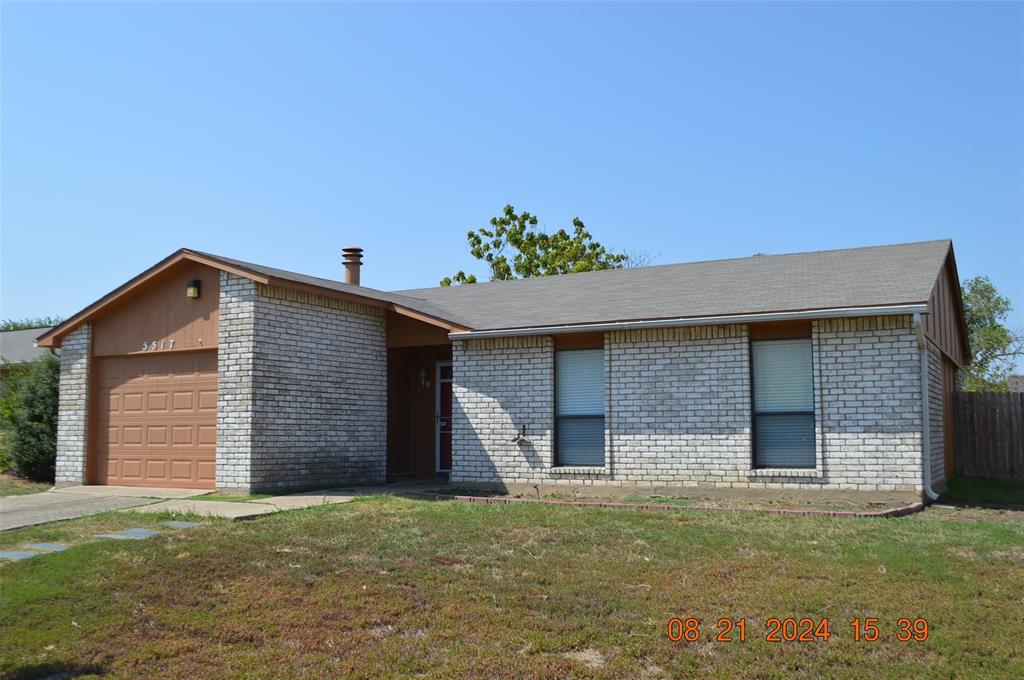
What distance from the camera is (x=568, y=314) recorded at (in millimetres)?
14914

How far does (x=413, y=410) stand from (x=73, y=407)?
6344mm

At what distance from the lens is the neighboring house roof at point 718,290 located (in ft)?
42.8

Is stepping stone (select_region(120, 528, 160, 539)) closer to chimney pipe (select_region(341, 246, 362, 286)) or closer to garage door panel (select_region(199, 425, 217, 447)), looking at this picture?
garage door panel (select_region(199, 425, 217, 447))

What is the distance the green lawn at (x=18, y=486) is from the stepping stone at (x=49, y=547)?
666 centimetres

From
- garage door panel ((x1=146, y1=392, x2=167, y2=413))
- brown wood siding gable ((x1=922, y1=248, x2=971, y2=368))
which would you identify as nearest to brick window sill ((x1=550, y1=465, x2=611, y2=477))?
brown wood siding gable ((x1=922, y1=248, x2=971, y2=368))

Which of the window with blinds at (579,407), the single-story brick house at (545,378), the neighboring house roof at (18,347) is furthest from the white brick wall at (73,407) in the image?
the neighboring house roof at (18,347)

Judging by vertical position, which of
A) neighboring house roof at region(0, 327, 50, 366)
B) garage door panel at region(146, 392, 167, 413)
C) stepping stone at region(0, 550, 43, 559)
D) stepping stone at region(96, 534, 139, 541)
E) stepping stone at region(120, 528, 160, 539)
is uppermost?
neighboring house roof at region(0, 327, 50, 366)

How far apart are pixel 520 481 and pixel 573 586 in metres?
7.20

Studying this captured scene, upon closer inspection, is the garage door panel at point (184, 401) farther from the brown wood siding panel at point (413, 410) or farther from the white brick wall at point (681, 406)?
the white brick wall at point (681, 406)

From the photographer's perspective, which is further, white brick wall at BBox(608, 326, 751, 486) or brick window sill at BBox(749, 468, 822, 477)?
white brick wall at BBox(608, 326, 751, 486)

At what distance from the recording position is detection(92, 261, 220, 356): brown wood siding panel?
14812mm

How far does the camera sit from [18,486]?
16328 millimetres

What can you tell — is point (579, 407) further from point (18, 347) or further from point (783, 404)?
point (18, 347)
